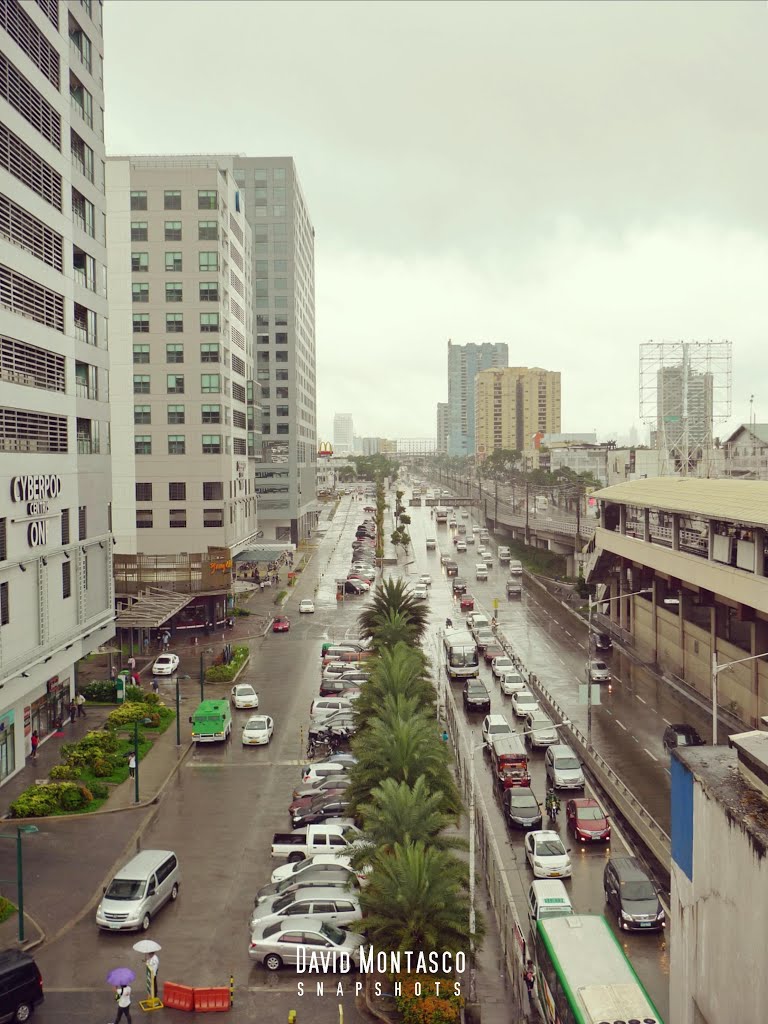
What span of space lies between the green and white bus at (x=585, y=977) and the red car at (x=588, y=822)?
10951 mm

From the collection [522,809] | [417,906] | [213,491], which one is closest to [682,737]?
[522,809]

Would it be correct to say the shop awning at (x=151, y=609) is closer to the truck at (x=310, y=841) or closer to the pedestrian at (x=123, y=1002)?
the truck at (x=310, y=841)

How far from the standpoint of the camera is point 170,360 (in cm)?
7388

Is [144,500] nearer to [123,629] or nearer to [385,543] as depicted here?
[123,629]

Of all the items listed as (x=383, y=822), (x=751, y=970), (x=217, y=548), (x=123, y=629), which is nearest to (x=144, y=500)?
(x=217, y=548)

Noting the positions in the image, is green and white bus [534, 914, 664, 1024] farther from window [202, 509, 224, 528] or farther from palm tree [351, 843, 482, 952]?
window [202, 509, 224, 528]

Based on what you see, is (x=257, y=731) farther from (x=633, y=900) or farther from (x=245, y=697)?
(x=633, y=900)

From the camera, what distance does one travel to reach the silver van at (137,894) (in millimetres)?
24277

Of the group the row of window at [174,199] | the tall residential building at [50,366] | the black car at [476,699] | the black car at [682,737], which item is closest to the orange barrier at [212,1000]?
the tall residential building at [50,366]

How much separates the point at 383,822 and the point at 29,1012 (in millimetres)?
9595

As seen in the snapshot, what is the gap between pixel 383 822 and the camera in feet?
76.2

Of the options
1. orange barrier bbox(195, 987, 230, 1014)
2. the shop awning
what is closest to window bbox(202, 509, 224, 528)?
the shop awning

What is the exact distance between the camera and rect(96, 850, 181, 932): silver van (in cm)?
2428

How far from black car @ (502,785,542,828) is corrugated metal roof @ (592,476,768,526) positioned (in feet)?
53.4
